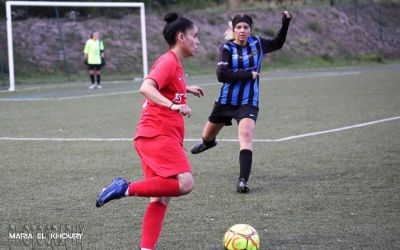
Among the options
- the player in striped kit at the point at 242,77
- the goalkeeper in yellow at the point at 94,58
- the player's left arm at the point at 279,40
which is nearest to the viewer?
the player in striped kit at the point at 242,77

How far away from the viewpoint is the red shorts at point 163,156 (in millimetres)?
5660

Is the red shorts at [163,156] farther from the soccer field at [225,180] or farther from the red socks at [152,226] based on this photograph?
the soccer field at [225,180]

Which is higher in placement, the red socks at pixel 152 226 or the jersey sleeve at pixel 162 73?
the jersey sleeve at pixel 162 73

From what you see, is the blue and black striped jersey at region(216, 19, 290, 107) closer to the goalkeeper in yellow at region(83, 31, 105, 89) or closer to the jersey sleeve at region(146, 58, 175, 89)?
the jersey sleeve at region(146, 58, 175, 89)

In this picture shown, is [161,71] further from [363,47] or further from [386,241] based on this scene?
[363,47]

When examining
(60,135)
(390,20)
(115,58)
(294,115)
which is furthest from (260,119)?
(390,20)

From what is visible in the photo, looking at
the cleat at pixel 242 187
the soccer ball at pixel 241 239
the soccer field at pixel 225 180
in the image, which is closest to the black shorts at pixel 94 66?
the soccer field at pixel 225 180

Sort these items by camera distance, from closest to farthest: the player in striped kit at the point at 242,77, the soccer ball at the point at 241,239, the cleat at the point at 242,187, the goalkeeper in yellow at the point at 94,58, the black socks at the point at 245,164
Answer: the soccer ball at the point at 241,239 → the cleat at the point at 242,187 → the black socks at the point at 245,164 → the player in striped kit at the point at 242,77 → the goalkeeper in yellow at the point at 94,58

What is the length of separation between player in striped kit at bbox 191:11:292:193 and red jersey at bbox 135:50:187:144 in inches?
104

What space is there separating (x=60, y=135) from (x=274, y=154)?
14.4 feet

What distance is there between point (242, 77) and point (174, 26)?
2719 mm

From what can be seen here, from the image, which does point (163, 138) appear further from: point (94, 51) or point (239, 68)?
point (94, 51)

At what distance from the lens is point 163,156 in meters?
5.68

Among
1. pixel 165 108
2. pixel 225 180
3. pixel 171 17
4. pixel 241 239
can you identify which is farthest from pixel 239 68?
pixel 241 239
